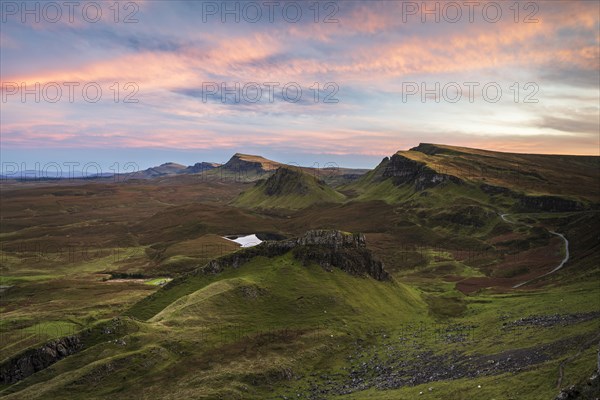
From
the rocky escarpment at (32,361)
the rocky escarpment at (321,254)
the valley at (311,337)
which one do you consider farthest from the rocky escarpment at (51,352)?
the rocky escarpment at (321,254)

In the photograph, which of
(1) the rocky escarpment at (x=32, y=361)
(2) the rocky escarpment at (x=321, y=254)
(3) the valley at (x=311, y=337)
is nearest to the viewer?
(3) the valley at (x=311, y=337)

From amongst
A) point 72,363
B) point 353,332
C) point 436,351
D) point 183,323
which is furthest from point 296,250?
point 72,363

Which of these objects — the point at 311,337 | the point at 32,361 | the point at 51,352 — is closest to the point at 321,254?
the point at 311,337

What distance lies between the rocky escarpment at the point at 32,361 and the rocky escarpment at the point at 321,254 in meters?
39.2

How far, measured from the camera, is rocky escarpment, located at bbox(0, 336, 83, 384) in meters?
60.9

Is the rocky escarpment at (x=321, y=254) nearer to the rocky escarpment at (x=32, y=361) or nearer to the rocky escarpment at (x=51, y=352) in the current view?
the rocky escarpment at (x=51, y=352)

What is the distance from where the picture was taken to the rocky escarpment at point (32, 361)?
6088 cm

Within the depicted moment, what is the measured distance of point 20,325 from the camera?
106 metres

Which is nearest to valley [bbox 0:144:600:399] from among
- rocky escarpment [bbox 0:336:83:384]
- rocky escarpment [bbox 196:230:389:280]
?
rocky escarpment [bbox 0:336:83:384]

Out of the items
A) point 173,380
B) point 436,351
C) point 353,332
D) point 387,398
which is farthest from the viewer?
point 353,332

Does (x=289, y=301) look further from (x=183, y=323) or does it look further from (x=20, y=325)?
(x=20, y=325)

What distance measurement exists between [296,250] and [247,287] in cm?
1801

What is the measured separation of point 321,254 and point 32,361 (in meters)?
58.5

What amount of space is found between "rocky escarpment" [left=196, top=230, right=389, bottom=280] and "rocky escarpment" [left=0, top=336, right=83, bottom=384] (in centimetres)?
3922
